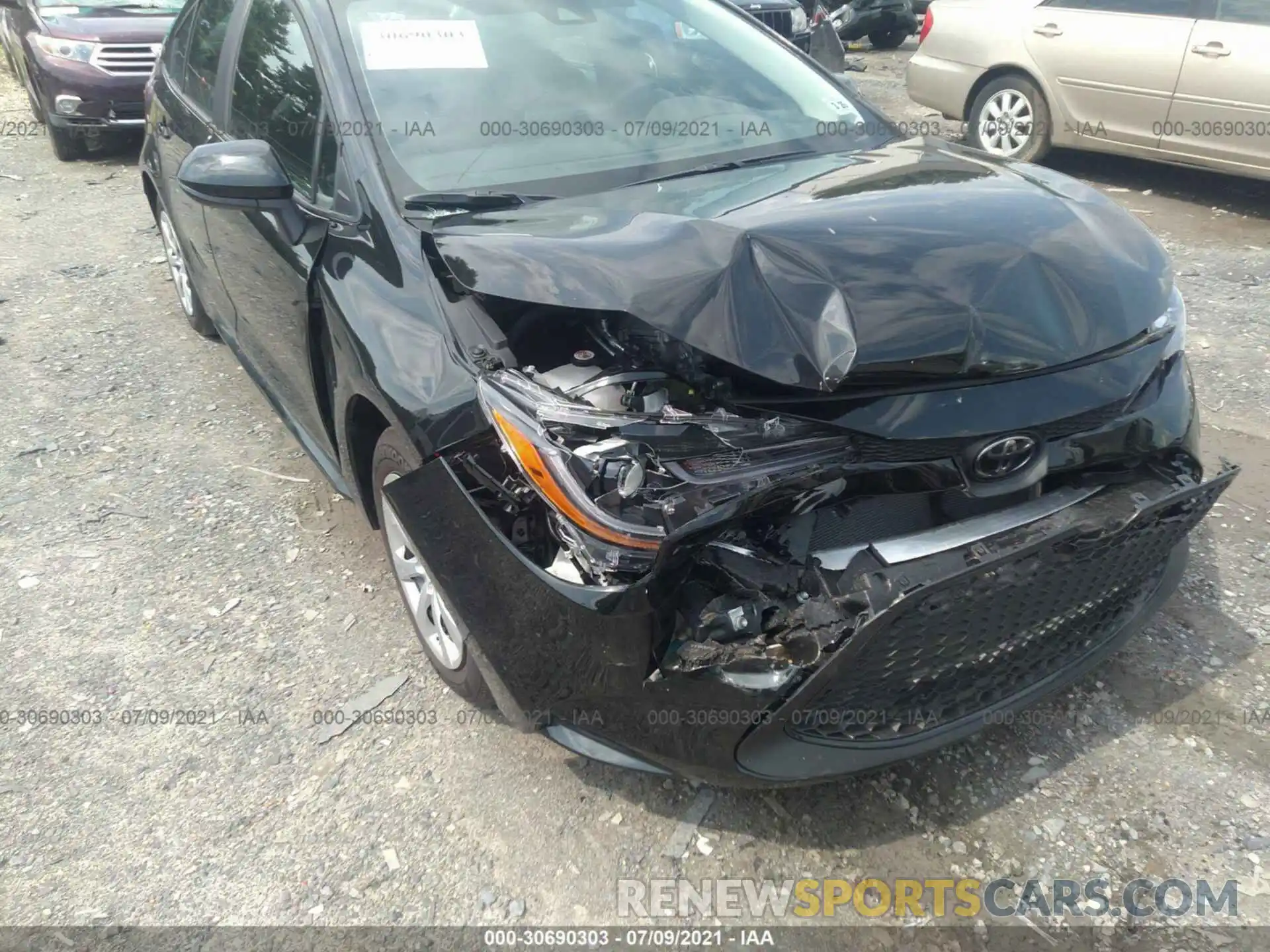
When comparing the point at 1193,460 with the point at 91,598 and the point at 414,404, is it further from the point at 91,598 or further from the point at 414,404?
the point at 91,598

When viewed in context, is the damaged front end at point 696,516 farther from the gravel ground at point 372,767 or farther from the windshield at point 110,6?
the windshield at point 110,6

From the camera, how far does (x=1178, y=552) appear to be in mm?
2447

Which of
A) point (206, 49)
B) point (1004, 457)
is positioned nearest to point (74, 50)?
point (206, 49)

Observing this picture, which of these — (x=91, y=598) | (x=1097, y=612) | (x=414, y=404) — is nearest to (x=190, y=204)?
(x=91, y=598)

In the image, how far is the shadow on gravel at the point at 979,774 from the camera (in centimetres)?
221

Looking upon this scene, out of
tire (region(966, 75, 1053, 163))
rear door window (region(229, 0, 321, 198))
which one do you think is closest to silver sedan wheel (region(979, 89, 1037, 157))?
tire (region(966, 75, 1053, 163))

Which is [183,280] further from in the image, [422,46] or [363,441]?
[363,441]

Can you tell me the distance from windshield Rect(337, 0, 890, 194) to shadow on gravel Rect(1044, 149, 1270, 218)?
430 centimetres

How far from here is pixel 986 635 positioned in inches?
75.4

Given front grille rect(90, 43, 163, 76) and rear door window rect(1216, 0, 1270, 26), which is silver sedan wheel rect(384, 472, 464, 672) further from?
front grille rect(90, 43, 163, 76)

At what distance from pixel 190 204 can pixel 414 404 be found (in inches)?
90.5

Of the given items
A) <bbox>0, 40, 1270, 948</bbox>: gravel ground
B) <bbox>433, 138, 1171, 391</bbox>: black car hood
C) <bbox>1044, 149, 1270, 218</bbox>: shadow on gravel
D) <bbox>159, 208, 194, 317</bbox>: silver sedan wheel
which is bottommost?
<bbox>0, 40, 1270, 948</bbox>: gravel ground

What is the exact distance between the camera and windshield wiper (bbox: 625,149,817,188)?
269 cm

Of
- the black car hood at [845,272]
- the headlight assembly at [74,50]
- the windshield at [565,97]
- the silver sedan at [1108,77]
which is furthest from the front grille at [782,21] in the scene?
the black car hood at [845,272]
